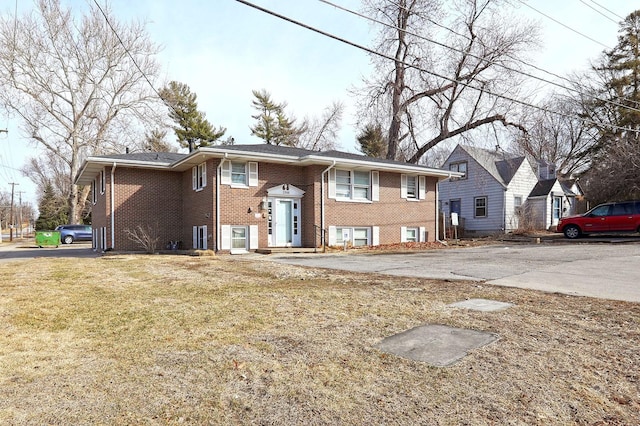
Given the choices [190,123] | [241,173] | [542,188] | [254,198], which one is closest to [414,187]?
[254,198]

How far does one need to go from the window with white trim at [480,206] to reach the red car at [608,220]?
7629 mm

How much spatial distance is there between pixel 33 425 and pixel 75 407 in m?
0.24

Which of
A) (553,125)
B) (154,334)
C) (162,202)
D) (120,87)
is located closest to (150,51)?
(120,87)

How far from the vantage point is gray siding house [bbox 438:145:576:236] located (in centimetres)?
2723

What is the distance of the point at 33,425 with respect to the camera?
2316 millimetres

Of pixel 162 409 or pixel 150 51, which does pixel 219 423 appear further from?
pixel 150 51

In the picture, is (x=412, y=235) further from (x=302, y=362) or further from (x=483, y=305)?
(x=302, y=362)

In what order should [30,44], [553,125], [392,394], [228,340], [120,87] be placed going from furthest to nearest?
[553,125] < [120,87] < [30,44] < [228,340] < [392,394]

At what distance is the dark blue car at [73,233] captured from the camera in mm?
29875

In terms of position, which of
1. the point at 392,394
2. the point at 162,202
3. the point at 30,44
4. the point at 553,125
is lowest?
the point at 392,394

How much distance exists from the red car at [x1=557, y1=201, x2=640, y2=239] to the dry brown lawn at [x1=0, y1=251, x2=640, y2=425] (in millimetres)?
16828

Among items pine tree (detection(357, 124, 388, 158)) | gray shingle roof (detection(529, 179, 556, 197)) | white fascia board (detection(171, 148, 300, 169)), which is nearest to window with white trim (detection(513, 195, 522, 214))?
gray shingle roof (detection(529, 179, 556, 197))

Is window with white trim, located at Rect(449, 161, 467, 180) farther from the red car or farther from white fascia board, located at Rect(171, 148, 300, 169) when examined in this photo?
white fascia board, located at Rect(171, 148, 300, 169)

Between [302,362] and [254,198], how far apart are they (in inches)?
492
